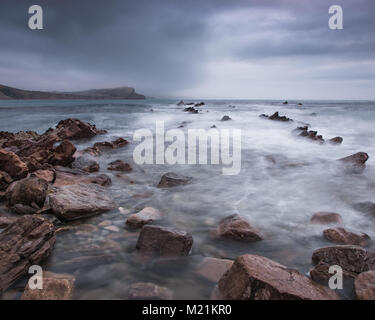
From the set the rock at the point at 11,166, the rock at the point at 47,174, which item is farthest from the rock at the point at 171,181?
the rock at the point at 11,166

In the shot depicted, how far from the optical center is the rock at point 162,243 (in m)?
2.83

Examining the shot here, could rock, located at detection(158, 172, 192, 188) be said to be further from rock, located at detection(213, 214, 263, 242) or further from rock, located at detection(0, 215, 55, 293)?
rock, located at detection(0, 215, 55, 293)

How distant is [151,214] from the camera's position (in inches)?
150

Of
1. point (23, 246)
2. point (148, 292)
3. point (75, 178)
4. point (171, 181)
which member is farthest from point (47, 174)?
point (148, 292)

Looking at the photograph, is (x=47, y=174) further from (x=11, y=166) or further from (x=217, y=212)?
(x=217, y=212)

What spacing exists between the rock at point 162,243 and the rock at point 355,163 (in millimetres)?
5370

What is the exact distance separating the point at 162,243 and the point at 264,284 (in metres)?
1.21

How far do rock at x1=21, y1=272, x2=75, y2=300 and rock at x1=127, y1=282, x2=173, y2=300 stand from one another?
0.51 meters

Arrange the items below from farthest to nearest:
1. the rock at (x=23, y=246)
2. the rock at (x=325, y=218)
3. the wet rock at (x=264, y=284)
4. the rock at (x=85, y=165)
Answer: the rock at (x=85, y=165) < the rock at (x=325, y=218) < the rock at (x=23, y=246) < the wet rock at (x=264, y=284)

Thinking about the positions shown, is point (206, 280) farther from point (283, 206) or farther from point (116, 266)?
point (283, 206)

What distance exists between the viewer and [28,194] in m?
3.76

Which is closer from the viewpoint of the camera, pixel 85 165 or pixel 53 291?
pixel 53 291

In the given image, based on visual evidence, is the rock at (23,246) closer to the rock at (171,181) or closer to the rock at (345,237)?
the rock at (171,181)
